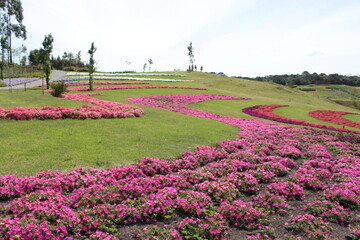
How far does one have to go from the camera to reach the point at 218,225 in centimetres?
593

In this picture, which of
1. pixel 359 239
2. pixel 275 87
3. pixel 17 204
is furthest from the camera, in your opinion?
pixel 275 87

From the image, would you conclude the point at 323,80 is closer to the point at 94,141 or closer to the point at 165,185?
the point at 94,141

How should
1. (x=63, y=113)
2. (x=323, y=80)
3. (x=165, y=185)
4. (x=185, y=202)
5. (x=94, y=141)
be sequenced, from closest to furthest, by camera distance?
(x=185, y=202), (x=165, y=185), (x=94, y=141), (x=63, y=113), (x=323, y=80)

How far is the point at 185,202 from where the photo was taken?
6.82m

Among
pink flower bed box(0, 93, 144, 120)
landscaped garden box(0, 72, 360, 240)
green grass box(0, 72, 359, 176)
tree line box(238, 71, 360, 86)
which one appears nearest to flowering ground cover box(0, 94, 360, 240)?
landscaped garden box(0, 72, 360, 240)

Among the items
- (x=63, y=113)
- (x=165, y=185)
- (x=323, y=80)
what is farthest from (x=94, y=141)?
(x=323, y=80)

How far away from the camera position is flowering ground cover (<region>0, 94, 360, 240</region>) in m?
5.71

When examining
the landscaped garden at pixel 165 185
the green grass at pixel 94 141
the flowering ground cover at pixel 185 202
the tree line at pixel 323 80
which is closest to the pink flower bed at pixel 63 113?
the landscaped garden at pixel 165 185

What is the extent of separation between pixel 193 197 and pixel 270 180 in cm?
362

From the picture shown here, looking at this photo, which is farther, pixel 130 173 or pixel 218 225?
pixel 130 173

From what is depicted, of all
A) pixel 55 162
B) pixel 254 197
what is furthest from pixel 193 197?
pixel 55 162

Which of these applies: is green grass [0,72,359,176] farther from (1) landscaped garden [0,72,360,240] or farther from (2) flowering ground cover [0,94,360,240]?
(2) flowering ground cover [0,94,360,240]

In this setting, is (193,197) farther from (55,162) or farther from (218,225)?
(55,162)

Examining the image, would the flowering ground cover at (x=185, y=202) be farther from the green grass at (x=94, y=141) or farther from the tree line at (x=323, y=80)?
the tree line at (x=323, y=80)
